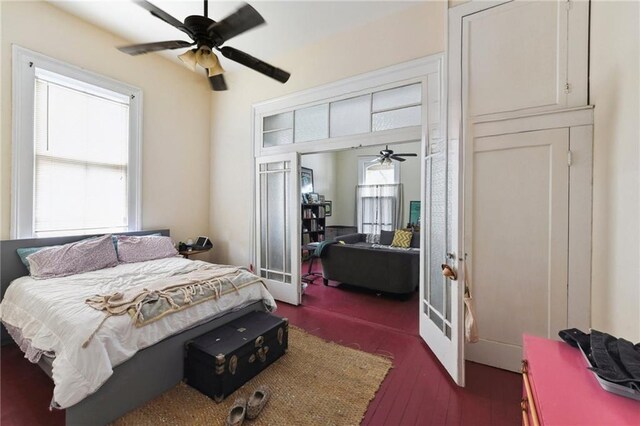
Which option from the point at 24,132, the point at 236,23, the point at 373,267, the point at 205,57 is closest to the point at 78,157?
the point at 24,132

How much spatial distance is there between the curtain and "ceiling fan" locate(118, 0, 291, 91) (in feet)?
16.9

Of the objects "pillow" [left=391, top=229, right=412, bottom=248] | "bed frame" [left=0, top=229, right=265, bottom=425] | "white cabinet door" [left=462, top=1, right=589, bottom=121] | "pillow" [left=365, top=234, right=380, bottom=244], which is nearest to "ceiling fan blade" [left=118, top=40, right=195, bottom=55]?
"bed frame" [left=0, top=229, right=265, bottom=425]

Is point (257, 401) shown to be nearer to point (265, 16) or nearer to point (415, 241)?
point (265, 16)

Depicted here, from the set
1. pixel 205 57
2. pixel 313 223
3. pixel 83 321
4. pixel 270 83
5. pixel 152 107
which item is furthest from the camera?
pixel 313 223

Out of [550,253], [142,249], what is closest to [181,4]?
[142,249]

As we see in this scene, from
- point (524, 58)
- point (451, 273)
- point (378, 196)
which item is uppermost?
point (524, 58)

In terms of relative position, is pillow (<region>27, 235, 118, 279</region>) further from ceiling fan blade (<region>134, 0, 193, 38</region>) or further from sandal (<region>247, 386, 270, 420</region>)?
ceiling fan blade (<region>134, 0, 193, 38</region>)

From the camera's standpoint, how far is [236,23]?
1882mm

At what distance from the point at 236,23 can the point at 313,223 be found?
5.23m

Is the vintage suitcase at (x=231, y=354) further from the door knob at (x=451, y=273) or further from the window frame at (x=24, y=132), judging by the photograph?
the window frame at (x=24, y=132)

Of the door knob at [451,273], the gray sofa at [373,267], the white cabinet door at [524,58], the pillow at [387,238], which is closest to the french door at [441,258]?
→ the door knob at [451,273]

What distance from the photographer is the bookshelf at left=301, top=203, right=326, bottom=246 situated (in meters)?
6.54

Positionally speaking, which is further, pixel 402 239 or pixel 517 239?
pixel 402 239

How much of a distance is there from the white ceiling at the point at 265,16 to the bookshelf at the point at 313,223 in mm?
3629
